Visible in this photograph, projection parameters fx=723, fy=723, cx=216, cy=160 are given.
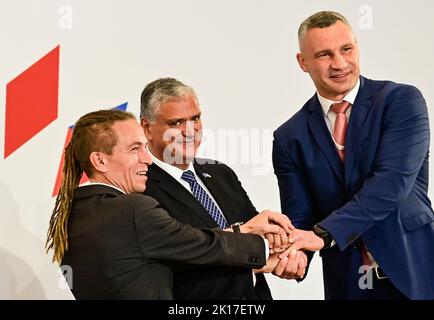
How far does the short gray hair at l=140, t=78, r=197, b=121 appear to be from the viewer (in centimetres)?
259

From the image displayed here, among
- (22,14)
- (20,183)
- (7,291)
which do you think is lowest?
(7,291)

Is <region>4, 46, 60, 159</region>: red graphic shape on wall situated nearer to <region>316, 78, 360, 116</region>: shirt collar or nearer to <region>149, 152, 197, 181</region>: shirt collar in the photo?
<region>149, 152, 197, 181</region>: shirt collar

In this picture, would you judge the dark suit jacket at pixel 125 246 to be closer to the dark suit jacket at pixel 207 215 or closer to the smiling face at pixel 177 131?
the dark suit jacket at pixel 207 215

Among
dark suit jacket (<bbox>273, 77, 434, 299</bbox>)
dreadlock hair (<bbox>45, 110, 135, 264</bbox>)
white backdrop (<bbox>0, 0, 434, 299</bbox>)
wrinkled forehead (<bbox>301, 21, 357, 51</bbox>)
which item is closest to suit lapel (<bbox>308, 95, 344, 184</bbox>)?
dark suit jacket (<bbox>273, 77, 434, 299</bbox>)

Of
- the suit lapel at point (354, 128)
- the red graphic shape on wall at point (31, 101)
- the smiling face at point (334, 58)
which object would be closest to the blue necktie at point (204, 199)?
the suit lapel at point (354, 128)

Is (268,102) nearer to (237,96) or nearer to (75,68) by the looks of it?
(237,96)

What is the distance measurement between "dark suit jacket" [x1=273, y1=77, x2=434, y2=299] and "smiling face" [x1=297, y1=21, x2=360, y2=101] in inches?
2.9

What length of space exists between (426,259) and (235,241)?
72 cm

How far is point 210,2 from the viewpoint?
3.55 meters

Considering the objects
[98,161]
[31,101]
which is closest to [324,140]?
[98,161]

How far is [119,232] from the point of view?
2.05m

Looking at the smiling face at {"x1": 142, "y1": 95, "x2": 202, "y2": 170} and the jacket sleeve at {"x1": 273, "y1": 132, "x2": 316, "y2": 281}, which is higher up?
the smiling face at {"x1": 142, "y1": 95, "x2": 202, "y2": 170}

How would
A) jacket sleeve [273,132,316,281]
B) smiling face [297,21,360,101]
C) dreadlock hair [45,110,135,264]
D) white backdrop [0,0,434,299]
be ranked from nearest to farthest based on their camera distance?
dreadlock hair [45,110,135,264]
smiling face [297,21,360,101]
jacket sleeve [273,132,316,281]
white backdrop [0,0,434,299]

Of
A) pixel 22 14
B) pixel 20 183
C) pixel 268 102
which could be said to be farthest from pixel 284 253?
pixel 22 14
